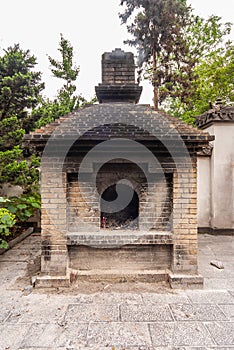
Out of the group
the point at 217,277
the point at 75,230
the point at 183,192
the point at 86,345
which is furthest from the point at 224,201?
the point at 86,345

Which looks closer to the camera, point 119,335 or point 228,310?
point 119,335

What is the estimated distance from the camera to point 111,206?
503cm

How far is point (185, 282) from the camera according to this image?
13.0 feet

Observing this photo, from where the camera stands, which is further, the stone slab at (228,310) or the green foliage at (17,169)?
the green foliage at (17,169)

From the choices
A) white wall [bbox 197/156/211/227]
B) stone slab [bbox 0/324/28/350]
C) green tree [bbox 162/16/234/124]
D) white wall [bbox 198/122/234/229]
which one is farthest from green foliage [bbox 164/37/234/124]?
stone slab [bbox 0/324/28/350]

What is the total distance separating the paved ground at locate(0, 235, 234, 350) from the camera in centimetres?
266

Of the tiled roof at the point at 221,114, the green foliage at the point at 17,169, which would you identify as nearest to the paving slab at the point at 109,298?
the green foliage at the point at 17,169

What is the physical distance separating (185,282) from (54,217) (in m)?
2.59

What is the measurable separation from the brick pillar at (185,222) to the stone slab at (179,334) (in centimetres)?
114

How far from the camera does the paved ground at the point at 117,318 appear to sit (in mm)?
2664

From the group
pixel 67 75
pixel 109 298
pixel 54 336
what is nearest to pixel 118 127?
pixel 109 298

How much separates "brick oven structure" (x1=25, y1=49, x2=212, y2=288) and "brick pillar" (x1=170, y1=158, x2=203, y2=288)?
0.02m

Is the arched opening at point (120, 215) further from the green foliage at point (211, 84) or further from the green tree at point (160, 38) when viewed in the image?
the green tree at point (160, 38)

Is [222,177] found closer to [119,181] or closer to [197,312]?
[119,181]
